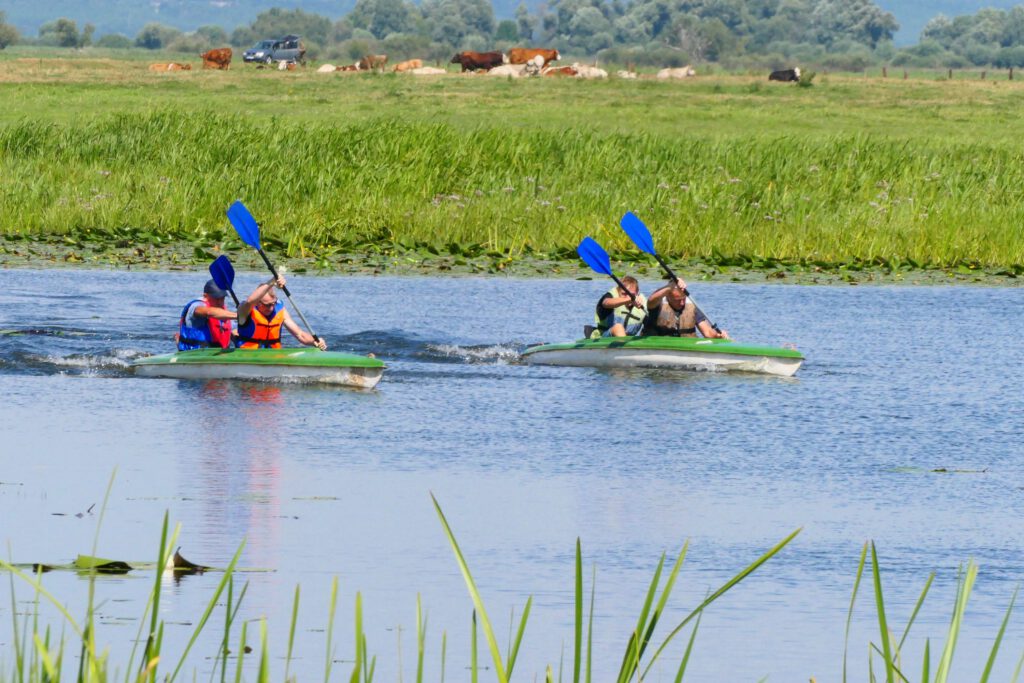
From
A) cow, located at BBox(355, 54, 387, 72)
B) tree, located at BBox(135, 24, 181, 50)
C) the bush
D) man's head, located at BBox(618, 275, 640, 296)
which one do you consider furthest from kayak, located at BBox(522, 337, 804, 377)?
tree, located at BBox(135, 24, 181, 50)

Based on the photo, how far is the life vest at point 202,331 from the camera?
53.1 ft

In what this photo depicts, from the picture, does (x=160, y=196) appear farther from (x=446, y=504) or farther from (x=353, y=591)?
(x=353, y=591)

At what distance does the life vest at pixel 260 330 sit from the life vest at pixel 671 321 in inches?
130

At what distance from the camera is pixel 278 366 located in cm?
1583

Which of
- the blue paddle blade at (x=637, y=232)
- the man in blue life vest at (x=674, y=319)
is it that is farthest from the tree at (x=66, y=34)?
the man in blue life vest at (x=674, y=319)

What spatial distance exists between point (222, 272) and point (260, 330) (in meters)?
0.65

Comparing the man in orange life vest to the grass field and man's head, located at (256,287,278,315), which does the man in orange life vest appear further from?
the grass field

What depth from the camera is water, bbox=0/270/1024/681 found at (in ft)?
26.1

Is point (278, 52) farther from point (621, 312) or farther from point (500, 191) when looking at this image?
point (621, 312)

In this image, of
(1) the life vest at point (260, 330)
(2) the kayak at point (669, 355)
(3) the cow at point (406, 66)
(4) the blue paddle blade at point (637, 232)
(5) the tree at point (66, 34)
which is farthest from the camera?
(5) the tree at point (66, 34)

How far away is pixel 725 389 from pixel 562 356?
182 cm

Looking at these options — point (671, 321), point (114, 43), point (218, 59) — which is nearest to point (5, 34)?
point (114, 43)

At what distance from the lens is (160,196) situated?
1033 inches

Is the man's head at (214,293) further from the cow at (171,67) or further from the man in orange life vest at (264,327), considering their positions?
the cow at (171,67)
